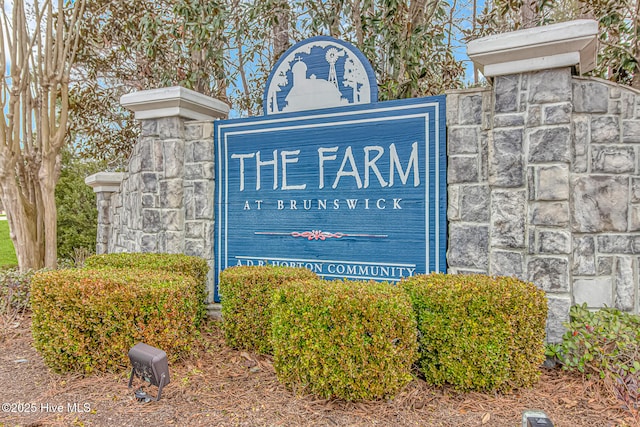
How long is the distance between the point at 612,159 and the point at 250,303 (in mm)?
2907

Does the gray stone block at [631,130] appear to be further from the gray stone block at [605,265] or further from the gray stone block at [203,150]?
the gray stone block at [203,150]

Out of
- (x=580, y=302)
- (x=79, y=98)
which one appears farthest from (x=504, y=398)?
(x=79, y=98)

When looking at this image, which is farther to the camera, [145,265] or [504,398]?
[145,265]

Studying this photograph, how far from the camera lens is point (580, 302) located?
333cm

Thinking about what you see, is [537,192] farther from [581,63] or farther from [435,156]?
[581,63]

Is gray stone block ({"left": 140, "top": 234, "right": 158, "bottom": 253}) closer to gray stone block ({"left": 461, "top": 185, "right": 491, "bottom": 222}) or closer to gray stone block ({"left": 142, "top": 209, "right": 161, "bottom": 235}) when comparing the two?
gray stone block ({"left": 142, "top": 209, "right": 161, "bottom": 235})

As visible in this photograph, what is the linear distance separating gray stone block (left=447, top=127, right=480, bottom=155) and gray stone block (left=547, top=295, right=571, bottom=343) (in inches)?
50.1

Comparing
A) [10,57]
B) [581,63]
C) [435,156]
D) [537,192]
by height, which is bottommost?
[537,192]

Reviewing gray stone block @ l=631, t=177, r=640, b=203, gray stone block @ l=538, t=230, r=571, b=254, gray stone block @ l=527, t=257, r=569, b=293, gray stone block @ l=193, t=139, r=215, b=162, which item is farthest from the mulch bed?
gray stone block @ l=193, t=139, r=215, b=162

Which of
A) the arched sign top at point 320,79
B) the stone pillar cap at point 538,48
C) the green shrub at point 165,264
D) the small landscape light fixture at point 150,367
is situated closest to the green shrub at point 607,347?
the stone pillar cap at point 538,48

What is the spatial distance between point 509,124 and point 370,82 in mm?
1283

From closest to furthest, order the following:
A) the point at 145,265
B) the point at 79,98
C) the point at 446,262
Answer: the point at 446,262
the point at 145,265
the point at 79,98

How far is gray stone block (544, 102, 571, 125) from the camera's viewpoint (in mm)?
3195

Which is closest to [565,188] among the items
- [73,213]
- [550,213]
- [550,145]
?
[550,213]
